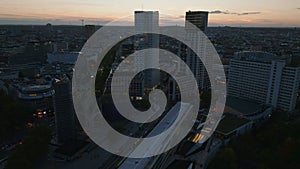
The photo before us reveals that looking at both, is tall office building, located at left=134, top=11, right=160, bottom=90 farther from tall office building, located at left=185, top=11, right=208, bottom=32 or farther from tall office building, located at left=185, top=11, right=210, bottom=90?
tall office building, located at left=185, top=11, right=208, bottom=32

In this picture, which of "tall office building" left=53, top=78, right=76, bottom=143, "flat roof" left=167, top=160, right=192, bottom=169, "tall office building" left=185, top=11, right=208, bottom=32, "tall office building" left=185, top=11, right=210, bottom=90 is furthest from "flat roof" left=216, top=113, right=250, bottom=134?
"tall office building" left=185, top=11, right=208, bottom=32

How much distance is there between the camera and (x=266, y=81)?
12.8m

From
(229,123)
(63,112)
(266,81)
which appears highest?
(266,81)

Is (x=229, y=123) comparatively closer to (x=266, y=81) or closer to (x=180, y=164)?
(x=180, y=164)

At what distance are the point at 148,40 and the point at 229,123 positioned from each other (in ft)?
29.6

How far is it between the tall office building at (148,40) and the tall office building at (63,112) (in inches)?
305

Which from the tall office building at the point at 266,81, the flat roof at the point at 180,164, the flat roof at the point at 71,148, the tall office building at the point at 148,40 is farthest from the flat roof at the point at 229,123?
the tall office building at the point at 148,40

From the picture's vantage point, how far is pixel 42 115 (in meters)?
12.4

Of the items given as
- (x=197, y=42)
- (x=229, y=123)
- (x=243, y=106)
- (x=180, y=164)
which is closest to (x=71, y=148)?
(x=180, y=164)

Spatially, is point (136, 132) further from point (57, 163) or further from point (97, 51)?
point (97, 51)

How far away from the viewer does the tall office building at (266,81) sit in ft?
39.2

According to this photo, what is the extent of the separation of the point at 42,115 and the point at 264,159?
34.3 ft

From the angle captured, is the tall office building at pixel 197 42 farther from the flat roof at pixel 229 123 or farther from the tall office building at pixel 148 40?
the flat roof at pixel 229 123

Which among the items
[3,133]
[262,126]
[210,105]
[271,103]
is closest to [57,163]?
[3,133]
